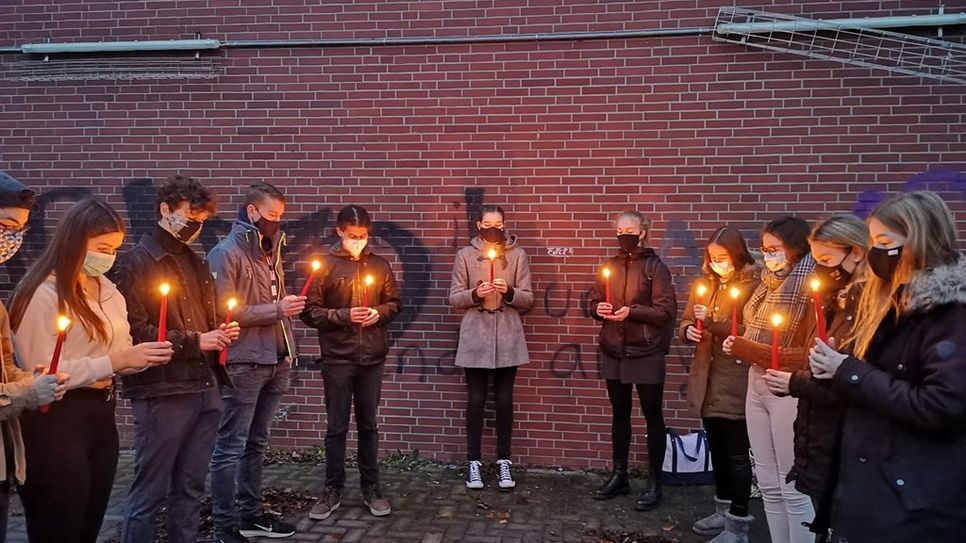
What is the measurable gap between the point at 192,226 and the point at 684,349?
3.97 metres

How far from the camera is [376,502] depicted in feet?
15.8

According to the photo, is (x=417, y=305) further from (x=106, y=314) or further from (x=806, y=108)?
(x=806, y=108)

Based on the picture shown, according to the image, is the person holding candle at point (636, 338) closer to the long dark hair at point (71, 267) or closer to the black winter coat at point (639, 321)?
the black winter coat at point (639, 321)

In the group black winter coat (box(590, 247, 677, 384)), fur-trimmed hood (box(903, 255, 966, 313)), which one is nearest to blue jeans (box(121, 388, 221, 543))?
black winter coat (box(590, 247, 677, 384))

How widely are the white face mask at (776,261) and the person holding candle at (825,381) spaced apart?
55 cm

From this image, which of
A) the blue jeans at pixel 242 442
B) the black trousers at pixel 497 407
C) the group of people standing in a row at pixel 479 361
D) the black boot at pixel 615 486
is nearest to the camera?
the group of people standing in a row at pixel 479 361

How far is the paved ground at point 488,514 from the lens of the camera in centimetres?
448

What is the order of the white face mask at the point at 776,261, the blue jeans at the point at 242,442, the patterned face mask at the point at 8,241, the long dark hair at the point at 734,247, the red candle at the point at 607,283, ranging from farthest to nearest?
the red candle at the point at 607,283 < the long dark hair at the point at 734,247 < the blue jeans at the point at 242,442 < the white face mask at the point at 776,261 < the patterned face mask at the point at 8,241

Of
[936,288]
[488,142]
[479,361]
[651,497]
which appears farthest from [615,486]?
[936,288]

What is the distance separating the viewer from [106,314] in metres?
3.16

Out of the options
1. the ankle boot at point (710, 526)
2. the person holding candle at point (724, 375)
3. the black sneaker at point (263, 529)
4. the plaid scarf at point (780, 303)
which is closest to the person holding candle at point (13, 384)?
the black sneaker at point (263, 529)

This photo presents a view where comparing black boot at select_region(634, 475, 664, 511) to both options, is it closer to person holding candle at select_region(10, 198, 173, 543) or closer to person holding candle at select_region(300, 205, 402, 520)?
person holding candle at select_region(300, 205, 402, 520)

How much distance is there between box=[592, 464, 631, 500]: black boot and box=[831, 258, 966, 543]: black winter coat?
8.87 feet

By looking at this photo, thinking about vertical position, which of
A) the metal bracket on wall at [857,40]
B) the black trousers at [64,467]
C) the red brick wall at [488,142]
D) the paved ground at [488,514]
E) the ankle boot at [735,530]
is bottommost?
the paved ground at [488,514]
